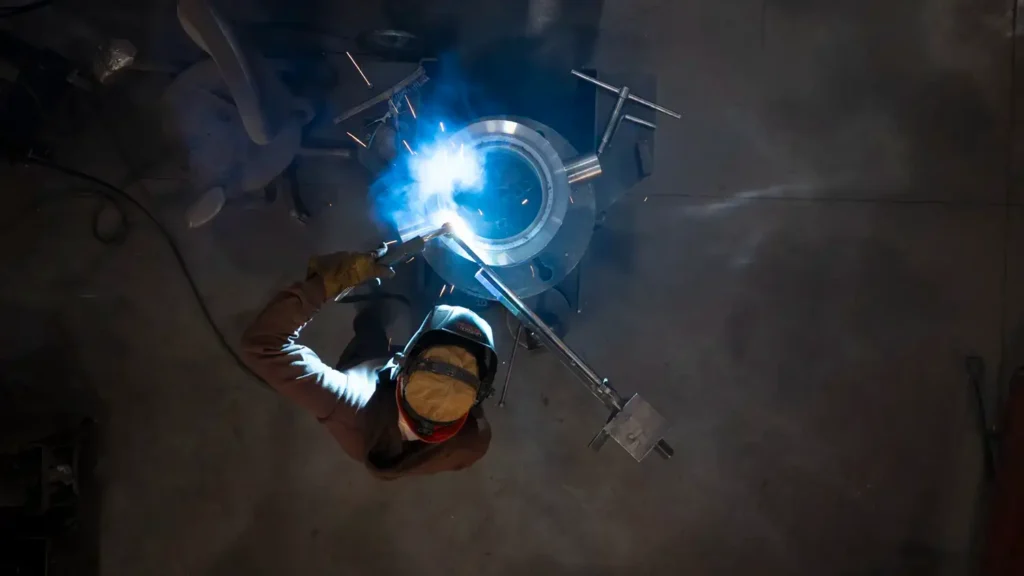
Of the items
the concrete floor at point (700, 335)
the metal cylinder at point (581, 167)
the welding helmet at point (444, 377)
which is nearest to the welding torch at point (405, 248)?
the welding helmet at point (444, 377)

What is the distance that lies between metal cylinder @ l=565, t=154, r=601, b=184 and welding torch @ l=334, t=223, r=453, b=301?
0.93 feet

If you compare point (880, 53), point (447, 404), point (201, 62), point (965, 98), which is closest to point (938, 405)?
point (965, 98)

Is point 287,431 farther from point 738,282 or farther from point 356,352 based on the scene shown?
point 738,282

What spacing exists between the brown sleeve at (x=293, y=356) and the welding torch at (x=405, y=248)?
0.09 meters

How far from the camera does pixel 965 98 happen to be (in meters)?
2.24

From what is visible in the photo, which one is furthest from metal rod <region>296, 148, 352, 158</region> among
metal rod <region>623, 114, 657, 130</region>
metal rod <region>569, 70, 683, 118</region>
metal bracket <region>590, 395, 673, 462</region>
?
metal bracket <region>590, 395, 673, 462</region>

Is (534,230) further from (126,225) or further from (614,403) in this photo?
(126,225)

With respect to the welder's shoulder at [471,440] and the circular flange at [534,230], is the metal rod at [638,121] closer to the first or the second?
the circular flange at [534,230]

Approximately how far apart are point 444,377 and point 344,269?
1.19 feet

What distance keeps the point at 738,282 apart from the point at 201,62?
162 centimetres

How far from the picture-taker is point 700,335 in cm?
220

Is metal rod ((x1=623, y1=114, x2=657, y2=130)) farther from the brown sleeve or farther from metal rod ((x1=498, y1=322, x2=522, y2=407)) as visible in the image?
the brown sleeve

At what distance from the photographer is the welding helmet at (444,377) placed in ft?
4.21

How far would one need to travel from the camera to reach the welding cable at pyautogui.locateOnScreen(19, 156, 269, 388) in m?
2.09
